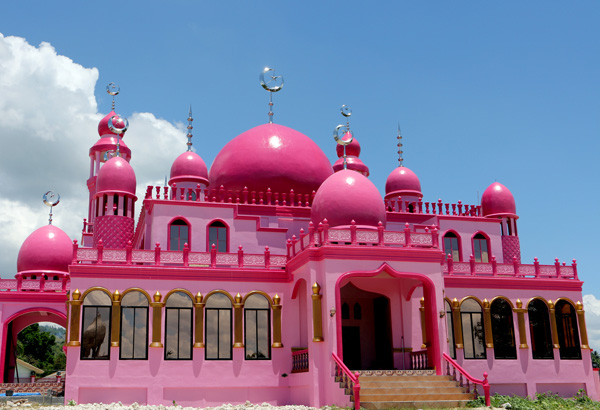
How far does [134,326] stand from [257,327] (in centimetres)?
410

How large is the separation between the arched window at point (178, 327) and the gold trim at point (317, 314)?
14.6 feet

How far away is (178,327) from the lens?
21688 millimetres

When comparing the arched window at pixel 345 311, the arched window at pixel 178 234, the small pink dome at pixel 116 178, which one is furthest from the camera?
the small pink dome at pixel 116 178

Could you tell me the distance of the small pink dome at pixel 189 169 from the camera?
27906mm

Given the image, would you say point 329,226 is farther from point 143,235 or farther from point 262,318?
point 143,235

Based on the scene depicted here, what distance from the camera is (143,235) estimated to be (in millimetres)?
26578

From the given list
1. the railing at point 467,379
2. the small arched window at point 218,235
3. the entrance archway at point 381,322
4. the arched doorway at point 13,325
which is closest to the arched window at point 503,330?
the entrance archway at point 381,322

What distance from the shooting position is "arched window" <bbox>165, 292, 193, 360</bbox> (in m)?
21.4

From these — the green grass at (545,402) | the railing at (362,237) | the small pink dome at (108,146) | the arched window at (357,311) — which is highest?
the small pink dome at (108,146)

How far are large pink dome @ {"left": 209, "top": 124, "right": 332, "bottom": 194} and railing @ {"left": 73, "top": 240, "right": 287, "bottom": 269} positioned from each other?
4616 mm

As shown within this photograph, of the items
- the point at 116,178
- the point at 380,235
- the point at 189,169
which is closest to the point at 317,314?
the point at 380,235

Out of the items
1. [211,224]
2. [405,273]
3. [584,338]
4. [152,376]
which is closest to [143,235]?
[211,224]

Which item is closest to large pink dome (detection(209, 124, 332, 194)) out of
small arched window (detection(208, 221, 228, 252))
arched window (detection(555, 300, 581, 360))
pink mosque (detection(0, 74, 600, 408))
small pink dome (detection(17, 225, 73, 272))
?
pink mosque (detection(0, 74, 600, 408))

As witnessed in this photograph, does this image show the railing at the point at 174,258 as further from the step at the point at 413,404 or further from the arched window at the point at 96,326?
the step at the point at 413,404
